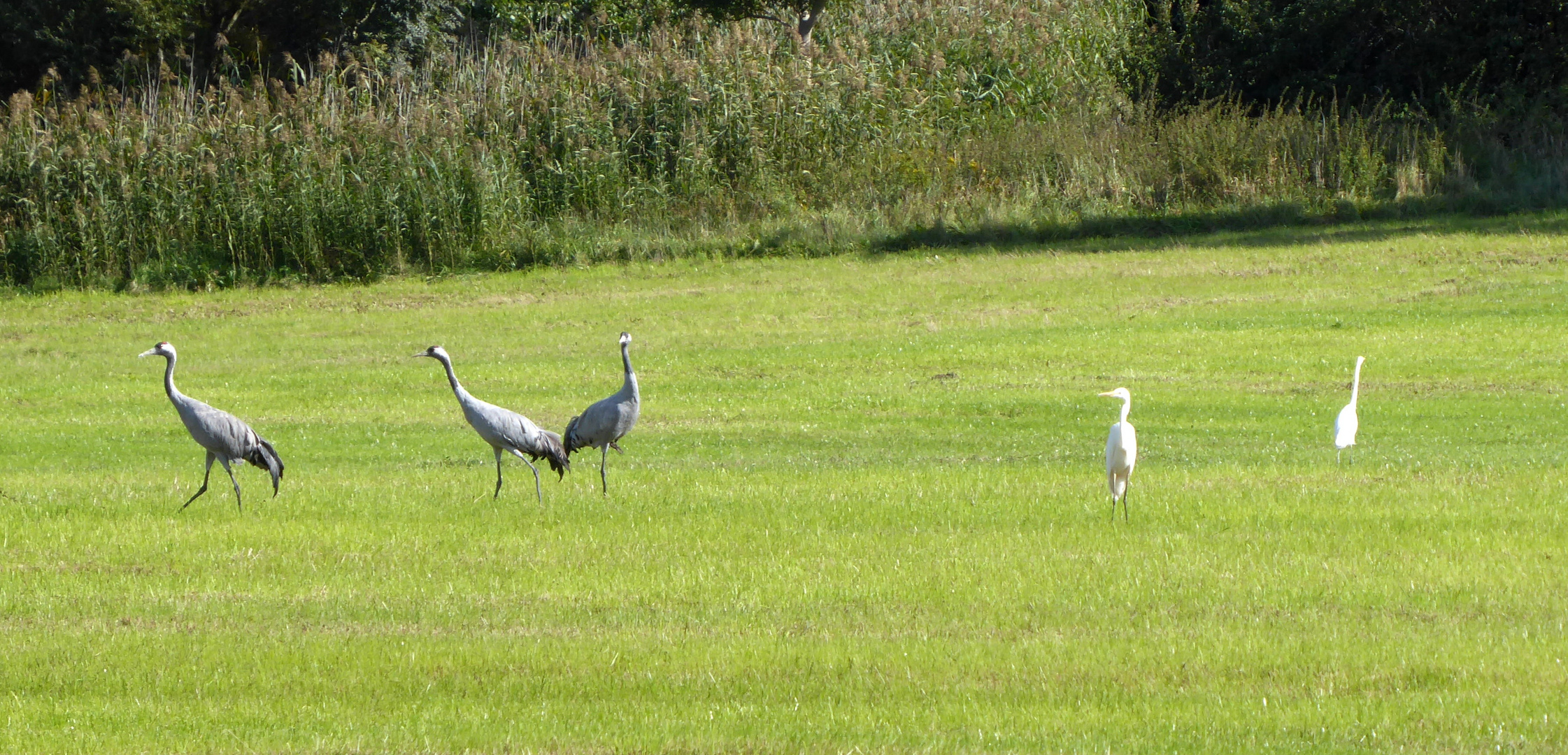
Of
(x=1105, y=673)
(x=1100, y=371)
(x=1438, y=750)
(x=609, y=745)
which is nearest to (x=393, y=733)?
(x=609, y=745)

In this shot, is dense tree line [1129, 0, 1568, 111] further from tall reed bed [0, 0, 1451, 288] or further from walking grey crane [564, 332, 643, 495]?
walking grey crane [564, 332, 643, 495]

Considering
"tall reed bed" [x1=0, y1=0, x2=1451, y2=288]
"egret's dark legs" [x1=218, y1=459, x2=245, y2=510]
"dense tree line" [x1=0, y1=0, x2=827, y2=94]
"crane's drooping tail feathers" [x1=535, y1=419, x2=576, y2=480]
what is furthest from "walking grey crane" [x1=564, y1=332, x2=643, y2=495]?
"dense tree line" [x1=0, y1=0, x2=827, y2=94]

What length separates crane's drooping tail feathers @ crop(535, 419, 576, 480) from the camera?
12.7 m

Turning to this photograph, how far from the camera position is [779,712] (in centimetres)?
692

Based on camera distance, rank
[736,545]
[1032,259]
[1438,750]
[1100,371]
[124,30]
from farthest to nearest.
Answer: [124,30], [1032,259], [1100,371], [736,545], [1438,750]

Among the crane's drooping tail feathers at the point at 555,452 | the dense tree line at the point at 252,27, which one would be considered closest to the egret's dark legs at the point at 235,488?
the crane's drooping tail feathers at the point at 555,452

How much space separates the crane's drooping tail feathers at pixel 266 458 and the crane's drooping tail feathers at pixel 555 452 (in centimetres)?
187

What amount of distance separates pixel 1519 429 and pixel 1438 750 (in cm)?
990

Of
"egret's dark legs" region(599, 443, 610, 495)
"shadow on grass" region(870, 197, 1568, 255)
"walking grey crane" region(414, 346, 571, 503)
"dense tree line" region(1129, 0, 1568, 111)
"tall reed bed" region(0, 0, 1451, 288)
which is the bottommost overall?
"egret's dark legs" region(599, 443, 610, 495)

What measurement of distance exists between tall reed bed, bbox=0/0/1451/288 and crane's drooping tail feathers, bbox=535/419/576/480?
48.4 feet

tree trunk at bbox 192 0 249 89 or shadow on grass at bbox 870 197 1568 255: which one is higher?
tree trunk at bbox 192 0 249 89

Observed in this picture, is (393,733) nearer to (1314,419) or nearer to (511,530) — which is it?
(511,530)

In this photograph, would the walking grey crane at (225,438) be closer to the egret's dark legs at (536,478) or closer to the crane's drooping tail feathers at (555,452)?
the egret's dark legs at (536,478)

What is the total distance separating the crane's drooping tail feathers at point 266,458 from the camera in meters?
12.1
